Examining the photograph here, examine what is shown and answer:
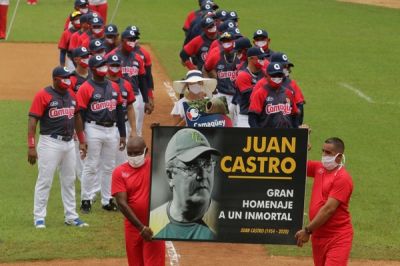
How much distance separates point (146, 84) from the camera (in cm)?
1738

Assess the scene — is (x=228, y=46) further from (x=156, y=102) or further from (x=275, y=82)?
(x=156, y=102)

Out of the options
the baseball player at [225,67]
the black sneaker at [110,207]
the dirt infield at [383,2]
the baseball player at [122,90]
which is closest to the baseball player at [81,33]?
the baseball player at [225,67]

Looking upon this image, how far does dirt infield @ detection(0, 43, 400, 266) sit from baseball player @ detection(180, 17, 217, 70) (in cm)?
132

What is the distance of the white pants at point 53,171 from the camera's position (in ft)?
45.4

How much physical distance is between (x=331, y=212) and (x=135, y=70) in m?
7.05

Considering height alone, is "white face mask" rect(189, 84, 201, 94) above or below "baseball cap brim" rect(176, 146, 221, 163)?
above

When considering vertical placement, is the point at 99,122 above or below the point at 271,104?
below

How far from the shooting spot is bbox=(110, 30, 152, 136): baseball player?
16.8m

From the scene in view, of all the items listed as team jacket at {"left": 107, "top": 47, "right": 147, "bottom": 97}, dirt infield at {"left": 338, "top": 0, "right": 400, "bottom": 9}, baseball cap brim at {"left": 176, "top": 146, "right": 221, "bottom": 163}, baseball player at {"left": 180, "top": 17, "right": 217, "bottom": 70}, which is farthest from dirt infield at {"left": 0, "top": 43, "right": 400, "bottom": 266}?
dirt infield at {"left": 338, "top": 0, "right": 400, "bottom": 9}

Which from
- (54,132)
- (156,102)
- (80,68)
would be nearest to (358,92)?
(156,102)

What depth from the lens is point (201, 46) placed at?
63.7 ft

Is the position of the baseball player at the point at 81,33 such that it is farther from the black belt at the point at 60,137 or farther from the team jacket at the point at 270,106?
the team jacket at the point at 270,106

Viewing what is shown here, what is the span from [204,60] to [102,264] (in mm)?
7062

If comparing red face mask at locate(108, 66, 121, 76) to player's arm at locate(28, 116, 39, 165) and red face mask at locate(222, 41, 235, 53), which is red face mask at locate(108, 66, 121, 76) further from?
red face mask at locate(222, 41, 235, 53)
